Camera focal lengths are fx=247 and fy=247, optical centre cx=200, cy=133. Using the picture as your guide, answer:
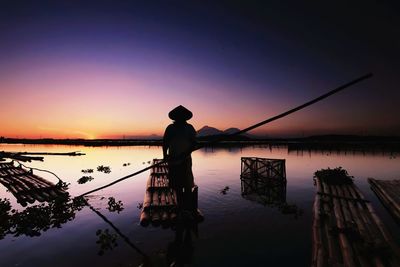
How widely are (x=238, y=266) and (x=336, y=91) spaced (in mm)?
6316

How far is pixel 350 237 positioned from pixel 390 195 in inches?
388

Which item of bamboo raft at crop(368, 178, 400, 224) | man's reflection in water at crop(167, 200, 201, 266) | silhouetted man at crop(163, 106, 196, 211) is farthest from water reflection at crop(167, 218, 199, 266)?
bamboo raft at crop(368, 178, 400, 224)

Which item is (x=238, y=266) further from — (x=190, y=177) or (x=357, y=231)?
(x=357, y=231)

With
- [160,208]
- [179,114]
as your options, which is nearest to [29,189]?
[160,208]

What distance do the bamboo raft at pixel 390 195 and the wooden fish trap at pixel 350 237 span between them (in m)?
1.32

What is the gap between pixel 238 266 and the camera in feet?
26.2

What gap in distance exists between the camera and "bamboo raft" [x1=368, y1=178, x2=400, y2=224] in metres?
12.6

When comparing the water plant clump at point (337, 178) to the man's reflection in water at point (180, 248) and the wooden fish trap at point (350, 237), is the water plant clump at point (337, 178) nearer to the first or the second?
the wooden fish trap at point (350, 237)

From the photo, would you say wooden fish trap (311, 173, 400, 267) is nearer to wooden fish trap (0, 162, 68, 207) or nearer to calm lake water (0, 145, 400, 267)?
→ calm lake water (0, 145, 400, 267)

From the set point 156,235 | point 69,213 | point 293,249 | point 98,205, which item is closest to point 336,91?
point 293,249

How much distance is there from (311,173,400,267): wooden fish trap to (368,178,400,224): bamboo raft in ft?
4.34

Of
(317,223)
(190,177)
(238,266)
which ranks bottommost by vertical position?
(238,266)

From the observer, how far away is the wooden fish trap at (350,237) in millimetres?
6586

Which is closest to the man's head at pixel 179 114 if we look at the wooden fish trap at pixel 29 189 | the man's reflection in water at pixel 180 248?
the man's reflection in water at pixel 180 248
